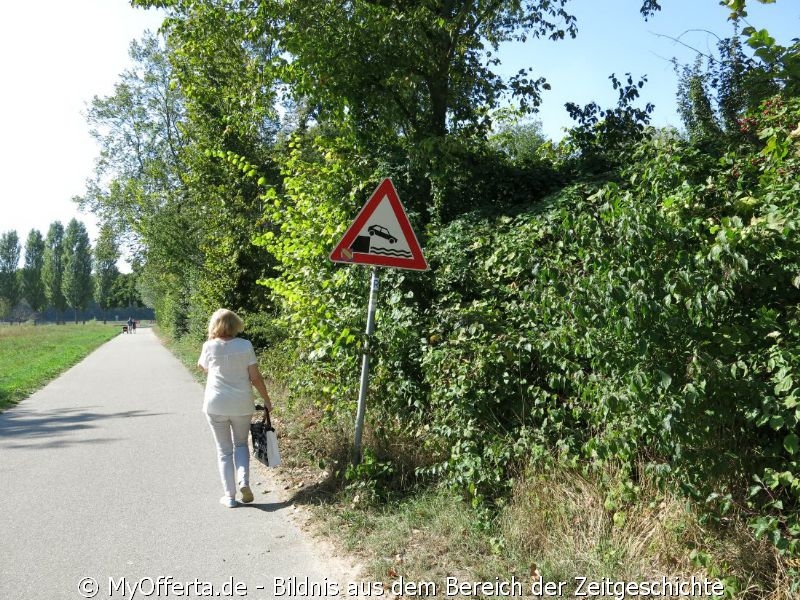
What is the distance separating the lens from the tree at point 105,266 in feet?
113

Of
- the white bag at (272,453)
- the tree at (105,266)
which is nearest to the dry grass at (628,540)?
the white bag at (272,453)

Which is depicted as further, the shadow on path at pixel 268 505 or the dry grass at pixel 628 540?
the shadow on path at pixel 268 505

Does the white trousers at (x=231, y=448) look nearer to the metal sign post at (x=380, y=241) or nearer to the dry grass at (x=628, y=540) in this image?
the metal sign post at (x=380, y=241)

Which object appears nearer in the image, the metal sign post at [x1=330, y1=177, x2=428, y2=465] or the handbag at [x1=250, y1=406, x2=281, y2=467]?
the metal sign post at [x1=330, y1=177, x2=428, y2=465]

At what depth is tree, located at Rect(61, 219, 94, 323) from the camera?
93.2 m

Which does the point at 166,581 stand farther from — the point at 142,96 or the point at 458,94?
the point at 142,96

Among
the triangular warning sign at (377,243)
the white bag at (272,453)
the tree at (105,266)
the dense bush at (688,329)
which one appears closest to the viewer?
the dense bush at (688,329)

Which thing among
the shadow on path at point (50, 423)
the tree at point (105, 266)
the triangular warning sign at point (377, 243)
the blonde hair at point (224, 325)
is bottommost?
the shadow on path at point (50, 423)

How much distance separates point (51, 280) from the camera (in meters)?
95.1

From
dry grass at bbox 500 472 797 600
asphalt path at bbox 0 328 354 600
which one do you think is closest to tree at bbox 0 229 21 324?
asphalt path at bbox 0 328 354 600

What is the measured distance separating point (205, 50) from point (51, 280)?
95555 millimetres

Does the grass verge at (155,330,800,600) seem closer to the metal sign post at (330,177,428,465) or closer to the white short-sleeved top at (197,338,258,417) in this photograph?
the metal sign post at (330,177,428,465)

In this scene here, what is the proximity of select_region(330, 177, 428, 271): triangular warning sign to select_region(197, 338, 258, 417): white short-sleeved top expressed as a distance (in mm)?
1205

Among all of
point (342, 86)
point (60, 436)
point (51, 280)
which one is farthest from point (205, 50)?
point (51, 280)
